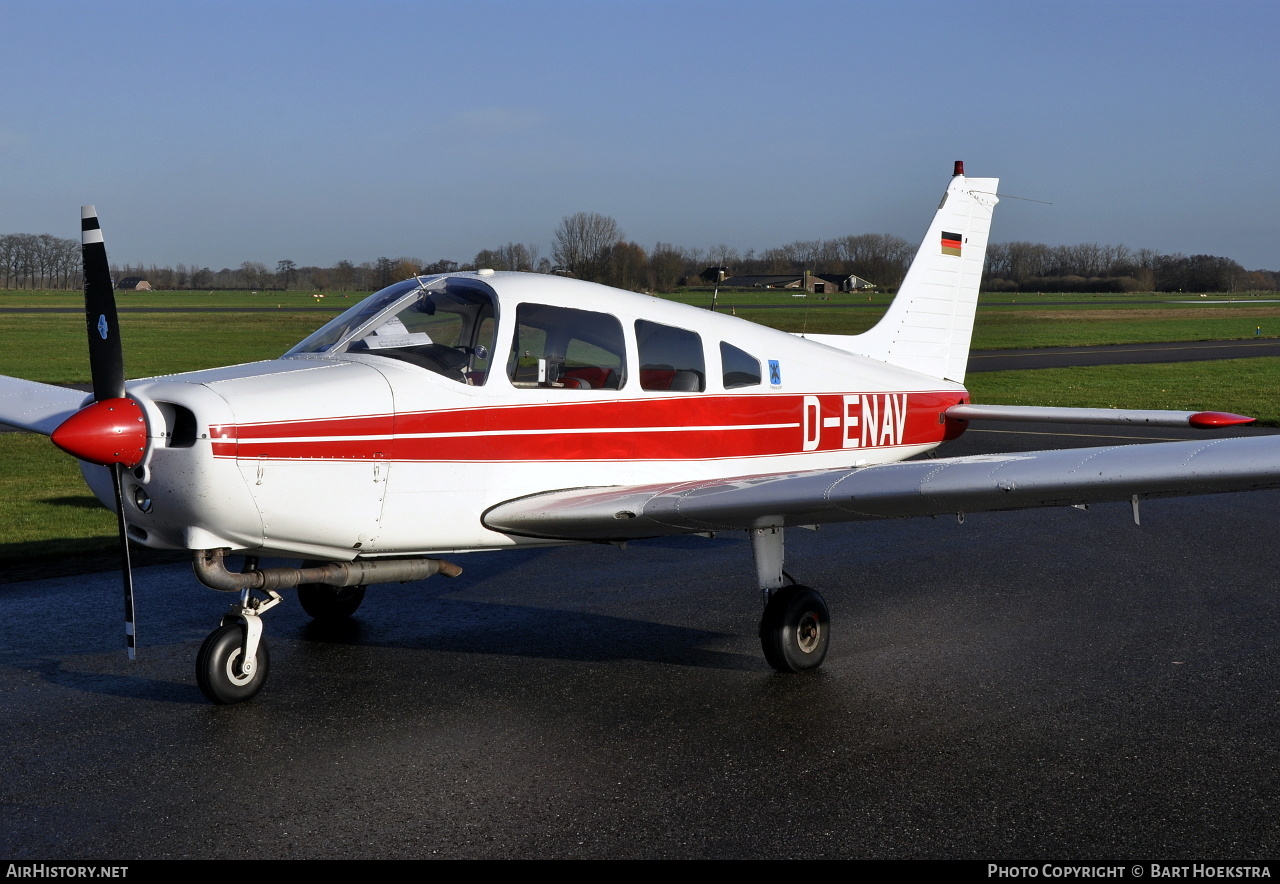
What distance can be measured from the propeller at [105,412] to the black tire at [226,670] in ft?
1.55

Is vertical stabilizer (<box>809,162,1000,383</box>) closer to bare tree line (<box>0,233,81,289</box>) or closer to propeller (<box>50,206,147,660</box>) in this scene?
propeller (<box>50,206,147,660</box>)

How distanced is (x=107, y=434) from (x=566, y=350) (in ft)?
8.04

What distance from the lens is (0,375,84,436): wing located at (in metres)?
7.44

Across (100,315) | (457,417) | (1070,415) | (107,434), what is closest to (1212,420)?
(1070,415)

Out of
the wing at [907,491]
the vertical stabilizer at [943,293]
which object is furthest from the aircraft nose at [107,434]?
the vertical stabilizer at [943,293]

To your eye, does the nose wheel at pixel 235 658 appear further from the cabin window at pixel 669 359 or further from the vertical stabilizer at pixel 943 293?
the vertical stabilizer at pixel 943 293

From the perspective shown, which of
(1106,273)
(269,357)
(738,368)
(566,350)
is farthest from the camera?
(1106,273)

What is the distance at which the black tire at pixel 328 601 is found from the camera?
751cm

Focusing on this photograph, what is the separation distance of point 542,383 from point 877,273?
16.4 meters

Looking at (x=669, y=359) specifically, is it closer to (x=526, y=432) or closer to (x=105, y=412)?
(x=526, y=432)

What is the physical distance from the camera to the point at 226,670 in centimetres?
589
